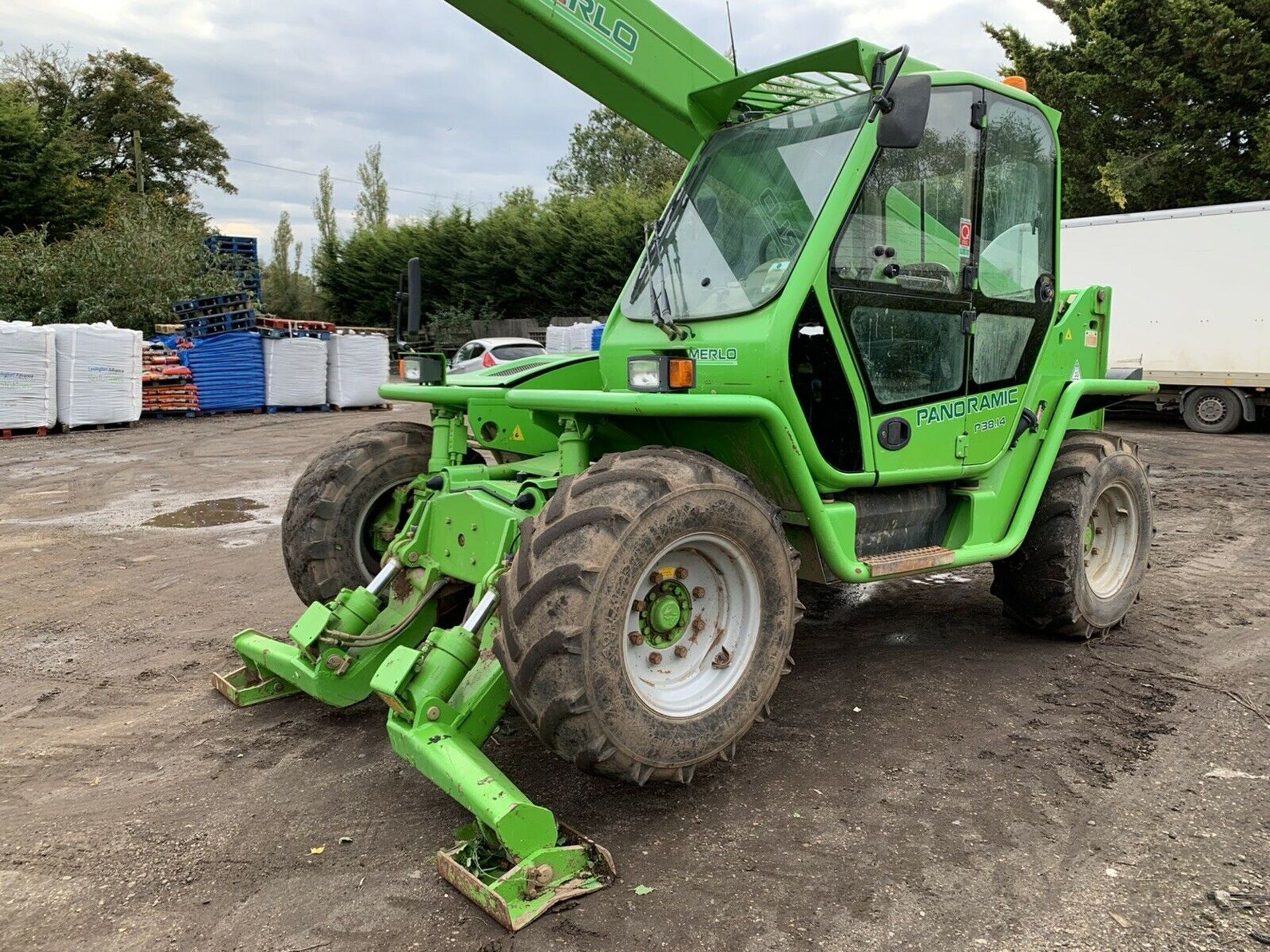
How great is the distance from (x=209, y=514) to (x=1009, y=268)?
7.61 meters

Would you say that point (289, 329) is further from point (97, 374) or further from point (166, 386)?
point (97, 374)

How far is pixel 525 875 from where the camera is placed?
2.85 metres

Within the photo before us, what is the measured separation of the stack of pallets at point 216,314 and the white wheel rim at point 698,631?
56.4ft

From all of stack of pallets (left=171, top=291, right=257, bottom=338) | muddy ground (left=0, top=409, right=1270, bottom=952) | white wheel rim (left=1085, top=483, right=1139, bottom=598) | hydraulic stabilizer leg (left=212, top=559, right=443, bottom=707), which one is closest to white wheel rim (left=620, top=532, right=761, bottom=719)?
muddy ground (left=0, top=409, right=1270, bottom=952)

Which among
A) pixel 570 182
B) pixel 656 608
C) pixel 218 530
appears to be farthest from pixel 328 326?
pixel 570 182

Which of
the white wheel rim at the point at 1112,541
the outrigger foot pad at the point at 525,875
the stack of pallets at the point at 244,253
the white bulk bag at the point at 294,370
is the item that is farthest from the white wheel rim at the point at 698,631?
the stack of pallets at the point at 244,253

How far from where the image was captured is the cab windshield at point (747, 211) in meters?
4.02

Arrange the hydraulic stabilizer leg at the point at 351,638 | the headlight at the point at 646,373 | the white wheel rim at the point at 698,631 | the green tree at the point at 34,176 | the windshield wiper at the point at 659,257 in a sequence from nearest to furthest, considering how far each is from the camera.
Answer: the white wheel rim at the point at 698,631 < the headlight at the point at 646,373 < the hydraulic stabilizer leg at the point at 351,638 < the windshield wiper at the point at 659,257 < the green tree at the point at 34,176

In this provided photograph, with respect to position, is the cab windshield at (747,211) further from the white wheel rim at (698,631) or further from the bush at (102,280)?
the bush at (102,280)

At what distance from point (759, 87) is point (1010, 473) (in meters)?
2.25

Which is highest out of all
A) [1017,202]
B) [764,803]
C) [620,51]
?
[620,51]

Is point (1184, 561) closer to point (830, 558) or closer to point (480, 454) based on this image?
point (830, 558)

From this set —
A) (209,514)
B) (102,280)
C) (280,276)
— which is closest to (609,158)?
(280,276)

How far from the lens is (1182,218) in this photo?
47.6 feet
